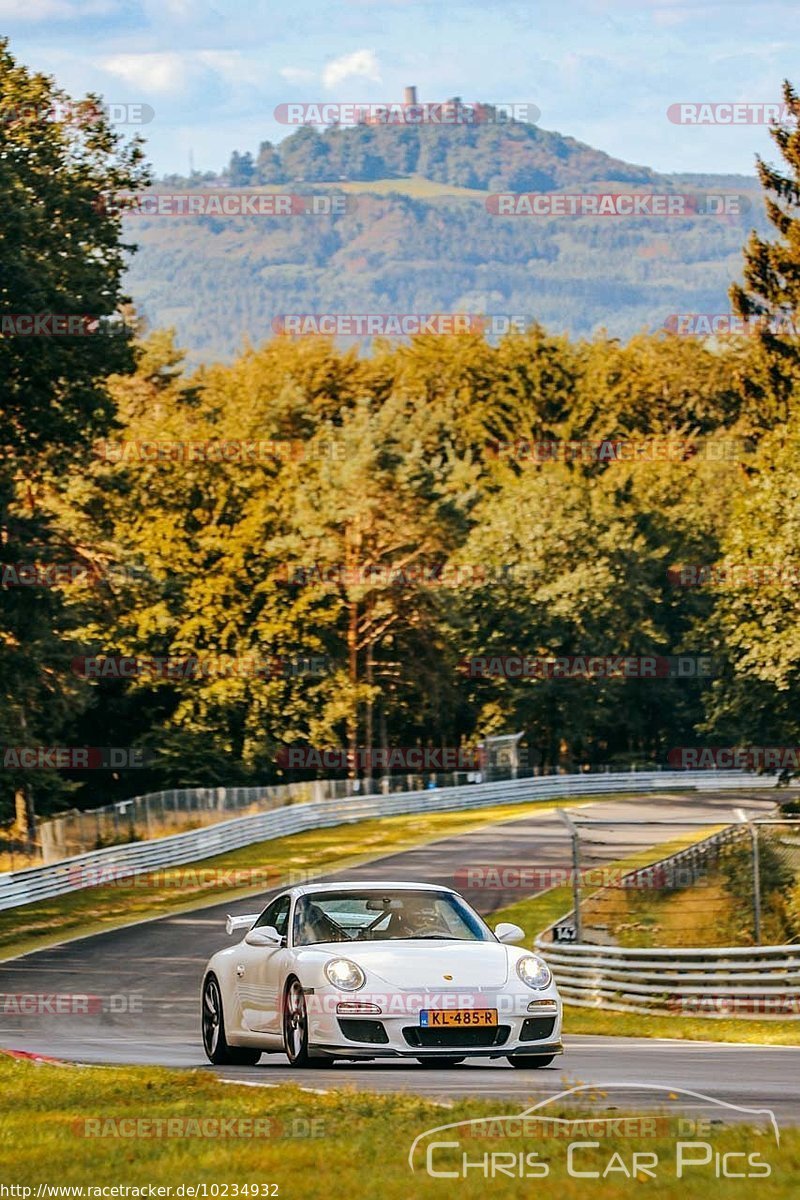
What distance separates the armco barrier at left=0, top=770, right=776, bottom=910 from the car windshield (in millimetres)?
26334

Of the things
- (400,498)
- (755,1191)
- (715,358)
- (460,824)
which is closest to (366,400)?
(400,498)

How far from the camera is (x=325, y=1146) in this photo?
9.18 meters

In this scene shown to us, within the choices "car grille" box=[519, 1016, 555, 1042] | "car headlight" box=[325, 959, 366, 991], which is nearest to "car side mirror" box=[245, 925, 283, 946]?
"car headlight" box=[325, 959, 366, 991]

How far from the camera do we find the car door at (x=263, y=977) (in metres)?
13.9

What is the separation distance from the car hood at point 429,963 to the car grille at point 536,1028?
0.33 metres

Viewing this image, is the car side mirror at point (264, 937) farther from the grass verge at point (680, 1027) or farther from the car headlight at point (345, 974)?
the grass verge at point (680, 1027)

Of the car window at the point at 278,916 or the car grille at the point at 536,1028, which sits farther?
the car window at the point at 278,916

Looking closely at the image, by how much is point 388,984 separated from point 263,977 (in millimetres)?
1458

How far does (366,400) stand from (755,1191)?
69977 mm

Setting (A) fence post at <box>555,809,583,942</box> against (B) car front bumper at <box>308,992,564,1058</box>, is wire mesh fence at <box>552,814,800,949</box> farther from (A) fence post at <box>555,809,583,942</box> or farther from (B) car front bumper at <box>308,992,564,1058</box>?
(B) car front bumper at <box>308,992,564,1058</box>

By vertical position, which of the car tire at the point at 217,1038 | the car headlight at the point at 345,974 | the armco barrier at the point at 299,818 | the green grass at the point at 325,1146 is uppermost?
the green grass at the point at 325,1146

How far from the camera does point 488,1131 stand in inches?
366

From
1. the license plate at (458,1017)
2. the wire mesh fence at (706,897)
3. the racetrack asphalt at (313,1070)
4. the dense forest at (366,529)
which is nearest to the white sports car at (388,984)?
the license plate at (458,1017)

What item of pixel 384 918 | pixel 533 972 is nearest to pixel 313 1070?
pixel 384 918
